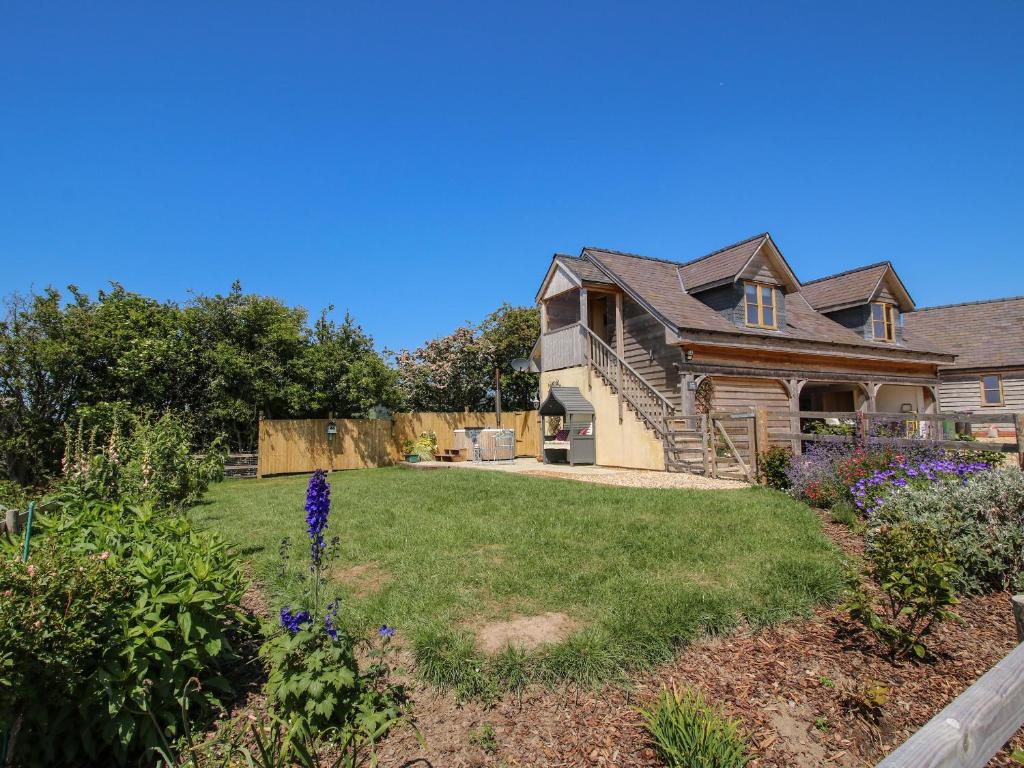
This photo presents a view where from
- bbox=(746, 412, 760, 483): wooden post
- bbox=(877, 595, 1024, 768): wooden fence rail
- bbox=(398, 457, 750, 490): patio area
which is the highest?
bbox=(746, 412, 760, 483): wooden post

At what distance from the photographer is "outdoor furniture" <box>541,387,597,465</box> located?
1648 cm

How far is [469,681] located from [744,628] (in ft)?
6.95

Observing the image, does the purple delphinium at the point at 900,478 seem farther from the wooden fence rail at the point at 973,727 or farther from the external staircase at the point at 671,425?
the wooden fence rail at the point at 973,727

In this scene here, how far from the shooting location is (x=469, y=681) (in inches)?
135

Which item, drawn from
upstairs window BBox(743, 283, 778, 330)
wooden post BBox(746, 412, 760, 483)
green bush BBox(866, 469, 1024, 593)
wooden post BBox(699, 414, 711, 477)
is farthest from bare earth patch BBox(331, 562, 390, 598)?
upstairs window BBox(743, 283, 778, 330)

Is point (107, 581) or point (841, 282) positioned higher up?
point (841, 282)

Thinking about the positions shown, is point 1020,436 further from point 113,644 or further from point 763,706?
point 113,644

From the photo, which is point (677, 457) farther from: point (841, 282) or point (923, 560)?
point (841, 282)

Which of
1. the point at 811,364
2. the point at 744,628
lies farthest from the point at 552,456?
the point at 744,628

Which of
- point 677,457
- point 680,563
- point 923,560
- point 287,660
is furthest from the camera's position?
point 677,457

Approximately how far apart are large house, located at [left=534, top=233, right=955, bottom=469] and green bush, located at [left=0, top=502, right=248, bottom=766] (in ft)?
38.5

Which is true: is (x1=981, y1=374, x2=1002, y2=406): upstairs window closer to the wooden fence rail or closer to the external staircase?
the external staircase

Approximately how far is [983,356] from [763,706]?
93.3ft

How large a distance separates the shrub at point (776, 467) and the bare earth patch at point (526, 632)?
23.9ft
